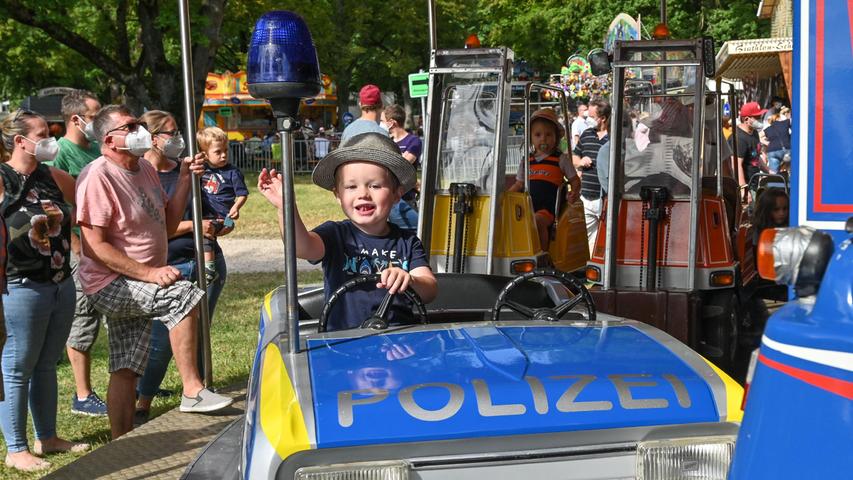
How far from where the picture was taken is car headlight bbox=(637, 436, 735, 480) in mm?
2879

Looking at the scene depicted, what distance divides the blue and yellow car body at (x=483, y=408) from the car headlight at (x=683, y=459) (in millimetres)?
34

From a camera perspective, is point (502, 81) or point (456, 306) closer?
point (456, 306)

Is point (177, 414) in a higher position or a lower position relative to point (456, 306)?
lower

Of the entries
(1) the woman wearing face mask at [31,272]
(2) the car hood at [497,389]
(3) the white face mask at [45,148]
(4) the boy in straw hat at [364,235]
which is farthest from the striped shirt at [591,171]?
(2) the car hood at [497,389]

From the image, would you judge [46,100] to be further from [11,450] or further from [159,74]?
[11,450]

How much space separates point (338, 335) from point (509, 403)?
2.99ft

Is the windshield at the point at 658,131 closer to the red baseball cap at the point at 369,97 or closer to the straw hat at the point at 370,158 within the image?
the red baseball cap at the point at 369,97

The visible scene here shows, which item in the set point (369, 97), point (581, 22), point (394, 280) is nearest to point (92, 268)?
point (394, 280)

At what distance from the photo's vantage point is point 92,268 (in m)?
5.71

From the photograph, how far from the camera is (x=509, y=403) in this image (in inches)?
115

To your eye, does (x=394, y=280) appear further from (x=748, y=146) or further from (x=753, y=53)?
(x=753, y=53)

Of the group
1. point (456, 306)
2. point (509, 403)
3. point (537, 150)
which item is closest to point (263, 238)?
point (537, 150)

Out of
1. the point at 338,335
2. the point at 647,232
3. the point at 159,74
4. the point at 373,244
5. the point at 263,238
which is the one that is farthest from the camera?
the point at 159,74

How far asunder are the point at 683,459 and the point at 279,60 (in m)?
1.65
